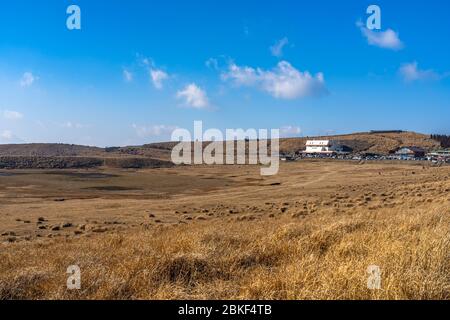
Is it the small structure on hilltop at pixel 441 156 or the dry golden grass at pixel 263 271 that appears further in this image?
the small structure on hilltop at pixel 441 156

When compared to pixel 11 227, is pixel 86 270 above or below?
above

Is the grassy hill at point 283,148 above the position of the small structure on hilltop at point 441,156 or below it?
above

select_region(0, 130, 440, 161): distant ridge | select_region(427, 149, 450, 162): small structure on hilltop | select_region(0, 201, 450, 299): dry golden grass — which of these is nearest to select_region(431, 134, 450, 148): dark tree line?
select_region(0, 130, 440, 161): distant ridge

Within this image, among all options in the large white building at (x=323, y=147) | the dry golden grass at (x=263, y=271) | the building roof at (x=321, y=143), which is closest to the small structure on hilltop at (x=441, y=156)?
the large white building at (x=323, y=147)

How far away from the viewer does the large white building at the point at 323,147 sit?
526ft

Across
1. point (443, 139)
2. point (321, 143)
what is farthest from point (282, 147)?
point (443, 139)

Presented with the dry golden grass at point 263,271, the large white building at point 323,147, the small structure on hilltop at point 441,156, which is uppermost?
the large white building at point 323,147

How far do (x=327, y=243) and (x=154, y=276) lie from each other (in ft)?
13.3

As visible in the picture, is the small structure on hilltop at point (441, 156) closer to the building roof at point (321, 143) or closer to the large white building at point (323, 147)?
the large white building at point (323, 147)

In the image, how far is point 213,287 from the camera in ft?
20.6

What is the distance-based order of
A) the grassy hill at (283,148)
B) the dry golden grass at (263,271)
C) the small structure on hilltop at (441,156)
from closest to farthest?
the dry golden grass at (263,271) → the small structure on hilltop at (441,156) → the grassy hill at (283,148)

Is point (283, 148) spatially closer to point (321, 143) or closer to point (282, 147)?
point (282, 147)
